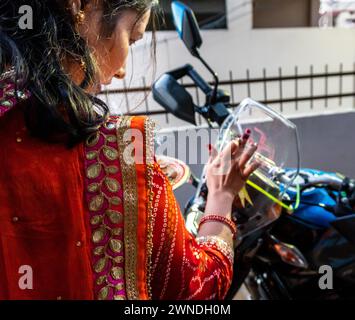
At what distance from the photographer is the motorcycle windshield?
811 mm

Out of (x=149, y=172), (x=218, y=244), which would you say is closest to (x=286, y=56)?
(x=218, y=244)

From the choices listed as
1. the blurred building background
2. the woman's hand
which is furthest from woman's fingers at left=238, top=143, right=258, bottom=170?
the blurred building background

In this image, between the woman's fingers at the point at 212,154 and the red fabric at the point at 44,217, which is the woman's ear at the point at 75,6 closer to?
the red fabric at the point at 44,217

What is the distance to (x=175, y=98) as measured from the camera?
3.18 feet

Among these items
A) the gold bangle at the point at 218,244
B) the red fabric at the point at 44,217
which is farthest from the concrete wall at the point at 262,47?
the red fabric at the point at 44,217

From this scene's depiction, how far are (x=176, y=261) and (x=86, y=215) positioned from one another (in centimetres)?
15

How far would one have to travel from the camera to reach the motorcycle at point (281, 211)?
2.69ft

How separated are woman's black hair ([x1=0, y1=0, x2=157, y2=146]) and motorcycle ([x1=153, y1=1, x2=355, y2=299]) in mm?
391

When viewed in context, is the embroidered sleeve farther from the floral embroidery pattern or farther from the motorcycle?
the motorcycle

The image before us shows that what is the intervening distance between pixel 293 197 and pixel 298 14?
6.68 feet

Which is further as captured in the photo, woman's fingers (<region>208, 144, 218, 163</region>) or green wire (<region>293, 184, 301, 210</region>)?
green wire (<region>293, 184, 301, 210</region>)

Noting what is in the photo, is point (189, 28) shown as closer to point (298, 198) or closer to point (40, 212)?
point (298, 198)

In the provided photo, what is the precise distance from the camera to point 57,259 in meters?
0.43
